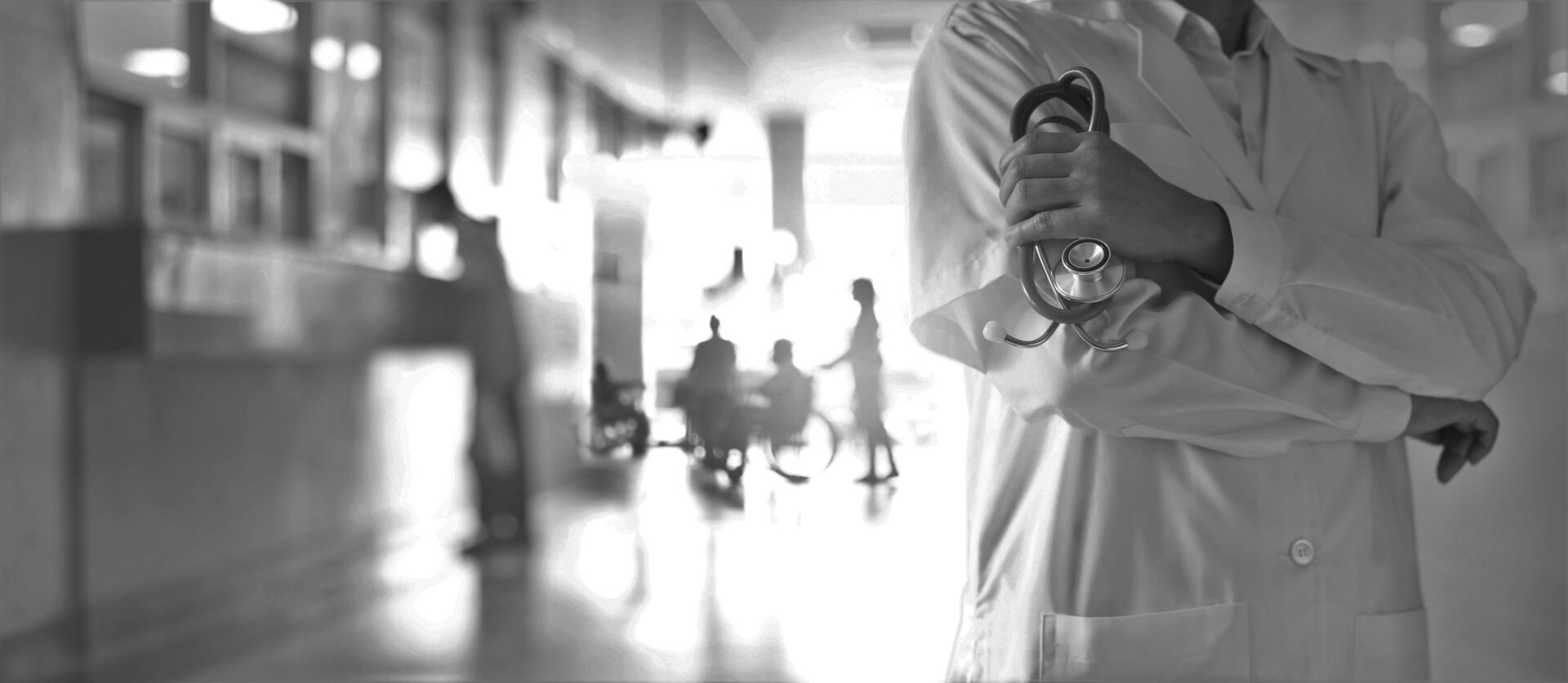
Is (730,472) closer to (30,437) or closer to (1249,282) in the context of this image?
(1249,282)

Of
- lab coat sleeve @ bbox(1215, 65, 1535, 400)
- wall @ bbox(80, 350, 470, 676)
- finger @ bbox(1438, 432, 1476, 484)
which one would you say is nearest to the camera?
lab coat sleeve @ bbox(1215, 65, 1535, 400)

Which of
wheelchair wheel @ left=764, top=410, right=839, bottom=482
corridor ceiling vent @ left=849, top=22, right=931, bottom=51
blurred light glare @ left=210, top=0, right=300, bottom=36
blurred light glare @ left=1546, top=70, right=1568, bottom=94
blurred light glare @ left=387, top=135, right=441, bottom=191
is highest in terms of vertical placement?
blurred light glare @ left=210, top=0, right=300, bottom=36

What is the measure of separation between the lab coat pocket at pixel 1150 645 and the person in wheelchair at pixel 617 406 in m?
0.75

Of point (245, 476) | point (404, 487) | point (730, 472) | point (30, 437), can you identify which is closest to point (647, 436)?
point (730, 472)

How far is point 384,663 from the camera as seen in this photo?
1.82 metres

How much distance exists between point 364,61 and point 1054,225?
144 cm

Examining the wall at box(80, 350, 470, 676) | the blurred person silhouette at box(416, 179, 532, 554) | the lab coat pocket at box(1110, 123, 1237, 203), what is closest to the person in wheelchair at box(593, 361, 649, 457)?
the blurred person silhouette at box(416, 179, 532, 554)

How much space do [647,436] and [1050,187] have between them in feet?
2.99

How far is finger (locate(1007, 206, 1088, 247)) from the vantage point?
0.84 m

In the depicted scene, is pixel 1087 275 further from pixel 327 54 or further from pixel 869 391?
pixel 327 54

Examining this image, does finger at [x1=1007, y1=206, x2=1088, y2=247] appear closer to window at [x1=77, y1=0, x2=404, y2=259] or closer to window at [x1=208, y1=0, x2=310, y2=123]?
window at [x1=77, y1=0, x2=404, y2=259]

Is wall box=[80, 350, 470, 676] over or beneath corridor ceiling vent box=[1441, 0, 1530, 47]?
beneath

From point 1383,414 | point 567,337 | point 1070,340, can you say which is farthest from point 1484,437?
point 567,337

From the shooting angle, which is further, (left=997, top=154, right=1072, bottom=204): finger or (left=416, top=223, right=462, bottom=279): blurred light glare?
(left=416, top=223, right=462, bottom=279): blurred light glare
